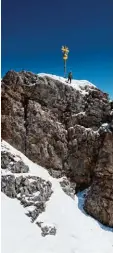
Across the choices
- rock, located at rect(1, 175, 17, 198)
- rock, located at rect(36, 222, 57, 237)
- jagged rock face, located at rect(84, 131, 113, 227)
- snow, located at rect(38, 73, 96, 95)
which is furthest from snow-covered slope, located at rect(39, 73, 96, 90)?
rock, located at rect(36, 222, 57, 237)

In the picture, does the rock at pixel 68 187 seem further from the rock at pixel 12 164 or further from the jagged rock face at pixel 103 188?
the rock at pixel 12 164

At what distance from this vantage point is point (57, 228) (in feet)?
124

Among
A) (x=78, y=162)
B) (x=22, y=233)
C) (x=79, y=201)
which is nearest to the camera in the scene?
(x=22, y=233)

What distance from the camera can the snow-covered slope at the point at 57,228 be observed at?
32906 millimetres

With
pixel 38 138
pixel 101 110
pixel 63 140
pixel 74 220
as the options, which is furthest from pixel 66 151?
pixel 74 220

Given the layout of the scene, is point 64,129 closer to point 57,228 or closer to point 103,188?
point 103,188

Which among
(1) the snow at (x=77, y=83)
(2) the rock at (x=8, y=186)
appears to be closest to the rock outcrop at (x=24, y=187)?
(2) the rock at (x=8, y=186)

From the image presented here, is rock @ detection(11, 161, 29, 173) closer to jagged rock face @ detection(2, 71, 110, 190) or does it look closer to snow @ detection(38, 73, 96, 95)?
Result: jagged rock face @ detection(2, 71, 110, 190)

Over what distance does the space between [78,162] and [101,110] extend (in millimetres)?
9343

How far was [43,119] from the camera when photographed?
48625 mm

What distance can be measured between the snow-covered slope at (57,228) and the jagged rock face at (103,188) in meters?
1.23

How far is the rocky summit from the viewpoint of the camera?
46.0m

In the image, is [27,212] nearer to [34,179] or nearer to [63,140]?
[34,179]

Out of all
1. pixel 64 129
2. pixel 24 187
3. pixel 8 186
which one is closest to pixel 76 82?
pixel 64 129
